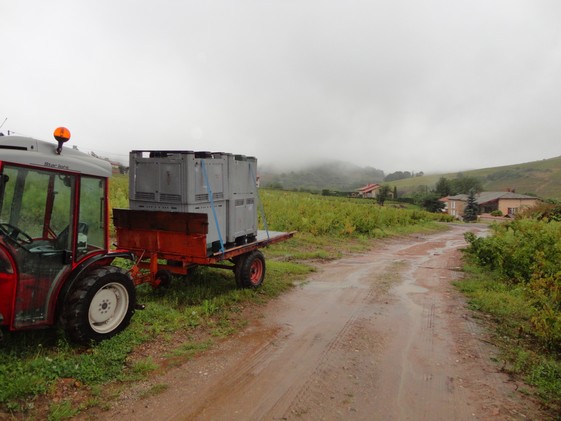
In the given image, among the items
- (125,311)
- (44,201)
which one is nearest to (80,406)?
(125,311)

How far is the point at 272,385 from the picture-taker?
431 centimetres

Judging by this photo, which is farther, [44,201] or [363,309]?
[363,309]

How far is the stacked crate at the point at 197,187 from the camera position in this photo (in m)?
6.67

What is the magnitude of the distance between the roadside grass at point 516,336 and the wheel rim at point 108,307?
5.05m

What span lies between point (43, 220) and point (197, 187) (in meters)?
2.62

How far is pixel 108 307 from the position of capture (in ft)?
16.5

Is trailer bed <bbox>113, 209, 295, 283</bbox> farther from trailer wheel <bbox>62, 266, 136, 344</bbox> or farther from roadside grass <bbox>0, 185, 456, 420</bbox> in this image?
trailer wheel <bbox>62, 266, 136, 344</bbox>

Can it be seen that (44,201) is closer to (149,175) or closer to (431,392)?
(149,175)

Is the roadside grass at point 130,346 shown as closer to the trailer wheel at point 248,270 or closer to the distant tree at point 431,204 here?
the trailer wheel at point 248,270

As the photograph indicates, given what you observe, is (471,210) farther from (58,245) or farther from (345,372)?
(58,245)

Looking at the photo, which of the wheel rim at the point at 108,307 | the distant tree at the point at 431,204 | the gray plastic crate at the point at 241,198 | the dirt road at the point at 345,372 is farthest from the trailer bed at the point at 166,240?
the distant tree at the point at 431,204

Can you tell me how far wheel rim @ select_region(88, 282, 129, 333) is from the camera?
484 centimetres

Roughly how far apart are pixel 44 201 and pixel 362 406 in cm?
425

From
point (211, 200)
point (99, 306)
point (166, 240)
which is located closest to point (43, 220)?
point (99, 306)
